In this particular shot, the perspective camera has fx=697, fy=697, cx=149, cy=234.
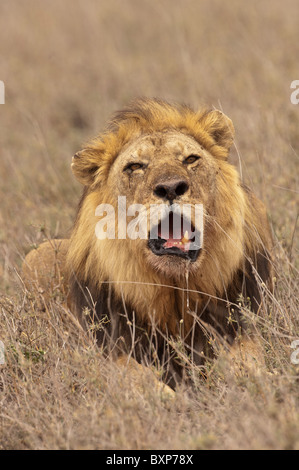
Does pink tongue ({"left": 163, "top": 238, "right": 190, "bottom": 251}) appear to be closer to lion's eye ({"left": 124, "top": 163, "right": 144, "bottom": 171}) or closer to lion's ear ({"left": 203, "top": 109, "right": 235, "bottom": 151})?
lion's eye ({"left": 124, "top": 163, "right": 144, "bottom": 171})

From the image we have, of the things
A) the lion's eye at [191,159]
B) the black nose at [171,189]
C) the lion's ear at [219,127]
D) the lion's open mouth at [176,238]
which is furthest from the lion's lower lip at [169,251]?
the lion's ear at [219,127]

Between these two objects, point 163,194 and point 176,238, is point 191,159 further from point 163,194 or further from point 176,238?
point 176,238

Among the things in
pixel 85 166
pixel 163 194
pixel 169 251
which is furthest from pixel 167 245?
pixel 85 166

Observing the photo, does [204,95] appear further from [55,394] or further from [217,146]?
[55,394]

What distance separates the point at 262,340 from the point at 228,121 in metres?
1.58

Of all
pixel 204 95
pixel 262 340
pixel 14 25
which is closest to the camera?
pixel 262 340

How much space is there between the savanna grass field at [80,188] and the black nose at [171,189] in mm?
638

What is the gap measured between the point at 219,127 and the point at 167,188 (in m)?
1.03

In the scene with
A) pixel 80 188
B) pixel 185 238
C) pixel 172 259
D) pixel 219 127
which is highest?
pixel 219 127

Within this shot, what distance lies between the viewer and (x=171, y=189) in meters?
4.11

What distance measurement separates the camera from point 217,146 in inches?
193

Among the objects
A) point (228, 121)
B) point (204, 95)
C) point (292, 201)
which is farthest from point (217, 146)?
point (204, 95)

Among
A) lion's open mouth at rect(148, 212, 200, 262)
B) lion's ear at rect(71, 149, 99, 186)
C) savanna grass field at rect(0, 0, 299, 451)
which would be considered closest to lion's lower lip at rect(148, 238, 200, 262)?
lion's open mouth at rect(148, 212, 200, 262)

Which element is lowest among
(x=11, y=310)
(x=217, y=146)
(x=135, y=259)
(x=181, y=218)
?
(x=11, y=310)
